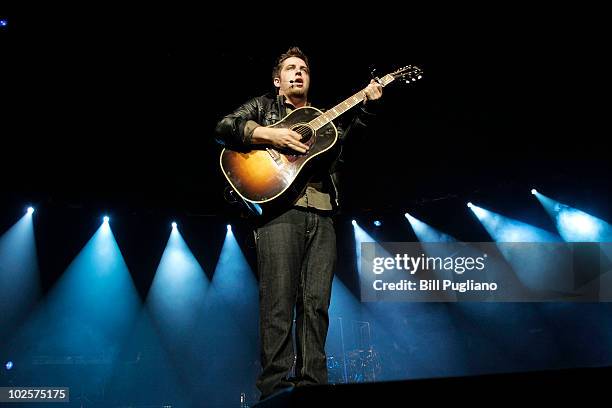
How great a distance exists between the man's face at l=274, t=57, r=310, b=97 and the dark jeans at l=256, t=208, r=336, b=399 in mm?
730

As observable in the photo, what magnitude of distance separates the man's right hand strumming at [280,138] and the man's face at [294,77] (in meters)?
0.40

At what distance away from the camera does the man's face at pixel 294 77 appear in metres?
3.12

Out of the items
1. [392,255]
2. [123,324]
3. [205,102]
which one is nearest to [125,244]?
[123,324]

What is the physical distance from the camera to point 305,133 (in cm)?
287

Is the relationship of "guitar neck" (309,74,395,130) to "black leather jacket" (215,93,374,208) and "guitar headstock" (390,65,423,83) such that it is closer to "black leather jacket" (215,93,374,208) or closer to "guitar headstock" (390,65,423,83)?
"black leather jacket" (215,93,374,208)

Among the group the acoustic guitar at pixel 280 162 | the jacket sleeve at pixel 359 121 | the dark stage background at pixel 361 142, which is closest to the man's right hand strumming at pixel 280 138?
the acoustic guitar at pixel 280 162

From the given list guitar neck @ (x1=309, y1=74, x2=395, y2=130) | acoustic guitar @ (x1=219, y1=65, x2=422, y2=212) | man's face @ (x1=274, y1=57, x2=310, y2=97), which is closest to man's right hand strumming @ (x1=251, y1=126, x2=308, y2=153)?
acoustic guitar @ (x1=219, y1=65, x2=422, y2=212)

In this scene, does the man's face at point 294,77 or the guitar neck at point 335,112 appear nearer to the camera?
the guitar neck at point 335,112

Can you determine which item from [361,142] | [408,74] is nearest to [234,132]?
[408,74]

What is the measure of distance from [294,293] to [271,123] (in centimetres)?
92

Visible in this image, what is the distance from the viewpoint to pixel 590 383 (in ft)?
5.18

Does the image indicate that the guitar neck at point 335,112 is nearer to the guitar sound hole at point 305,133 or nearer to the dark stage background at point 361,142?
the guitar sound hole at point 305,133

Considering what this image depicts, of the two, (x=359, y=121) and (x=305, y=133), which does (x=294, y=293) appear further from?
(x=359, y=121)

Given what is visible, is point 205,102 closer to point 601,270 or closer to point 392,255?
point 392,255
